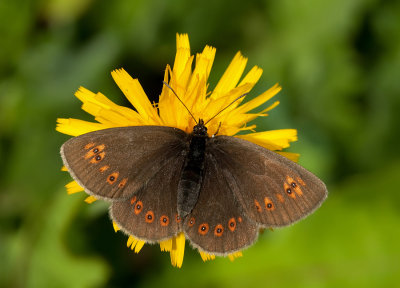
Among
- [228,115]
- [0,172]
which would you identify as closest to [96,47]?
[0,172]

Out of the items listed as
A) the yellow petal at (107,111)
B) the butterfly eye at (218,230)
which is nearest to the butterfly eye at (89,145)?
the yellow petal at (107,111)

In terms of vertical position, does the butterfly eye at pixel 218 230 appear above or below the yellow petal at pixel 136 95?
below

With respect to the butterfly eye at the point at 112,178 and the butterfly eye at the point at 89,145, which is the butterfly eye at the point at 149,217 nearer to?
the butterfly eye at the point at 112,178

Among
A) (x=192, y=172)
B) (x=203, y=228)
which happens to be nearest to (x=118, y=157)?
(x=192, y=172)

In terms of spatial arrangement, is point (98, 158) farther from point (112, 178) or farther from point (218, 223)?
point (218, 223)

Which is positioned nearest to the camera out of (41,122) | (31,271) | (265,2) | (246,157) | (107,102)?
(246,157)

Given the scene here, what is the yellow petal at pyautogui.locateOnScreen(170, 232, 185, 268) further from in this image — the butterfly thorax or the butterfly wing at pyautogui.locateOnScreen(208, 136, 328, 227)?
the butterfly wing at pyautogui.locateOnScreen(208, 136, 328, 227)

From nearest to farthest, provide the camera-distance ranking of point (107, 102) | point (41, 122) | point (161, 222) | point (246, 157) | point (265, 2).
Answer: point (161, 222) → point (246, 157) → point (107, 102) → point (41, 122) → point (265, 2)

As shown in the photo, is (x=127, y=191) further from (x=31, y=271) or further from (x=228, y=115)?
(x=31, y=271)
